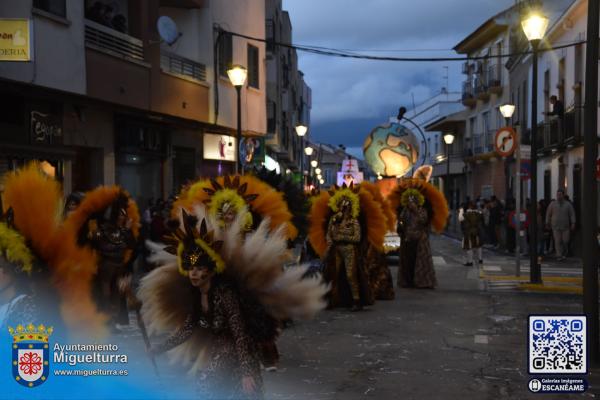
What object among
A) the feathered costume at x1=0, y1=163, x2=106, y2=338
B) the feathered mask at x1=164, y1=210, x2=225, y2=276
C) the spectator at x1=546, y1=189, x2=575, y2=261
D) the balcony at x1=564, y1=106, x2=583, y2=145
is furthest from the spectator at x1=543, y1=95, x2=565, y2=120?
the feathered mask at x1=164, y1=210, x2=225, y2=276

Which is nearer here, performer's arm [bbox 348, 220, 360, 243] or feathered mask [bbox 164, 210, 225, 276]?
feathered mask [bbox 164, 210, 225, 276]

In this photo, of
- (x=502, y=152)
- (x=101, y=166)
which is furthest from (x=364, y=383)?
(x=101, y=166)

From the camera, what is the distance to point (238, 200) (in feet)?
30.6

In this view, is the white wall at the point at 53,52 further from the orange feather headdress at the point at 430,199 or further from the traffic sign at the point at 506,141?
the traffic sign at the point at 506,141

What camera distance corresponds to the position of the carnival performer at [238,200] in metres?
9.12

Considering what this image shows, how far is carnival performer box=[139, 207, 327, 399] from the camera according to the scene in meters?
5.04

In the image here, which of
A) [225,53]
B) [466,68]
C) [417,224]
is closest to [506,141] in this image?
[417,224]

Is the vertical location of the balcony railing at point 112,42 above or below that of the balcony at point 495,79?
below

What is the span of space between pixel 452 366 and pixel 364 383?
1.21m

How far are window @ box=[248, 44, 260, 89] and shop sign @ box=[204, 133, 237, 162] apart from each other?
2.10 metres

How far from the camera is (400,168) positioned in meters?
24.1

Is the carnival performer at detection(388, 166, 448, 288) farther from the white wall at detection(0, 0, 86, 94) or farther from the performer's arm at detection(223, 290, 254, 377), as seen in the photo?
the performer's arm at detection(223, 290, 254, 377)

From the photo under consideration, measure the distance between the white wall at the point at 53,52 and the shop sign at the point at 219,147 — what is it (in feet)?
31.1

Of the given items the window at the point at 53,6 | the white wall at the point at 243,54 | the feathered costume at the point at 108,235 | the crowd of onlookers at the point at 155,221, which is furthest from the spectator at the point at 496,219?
the feathered costume at the point at 108,235
